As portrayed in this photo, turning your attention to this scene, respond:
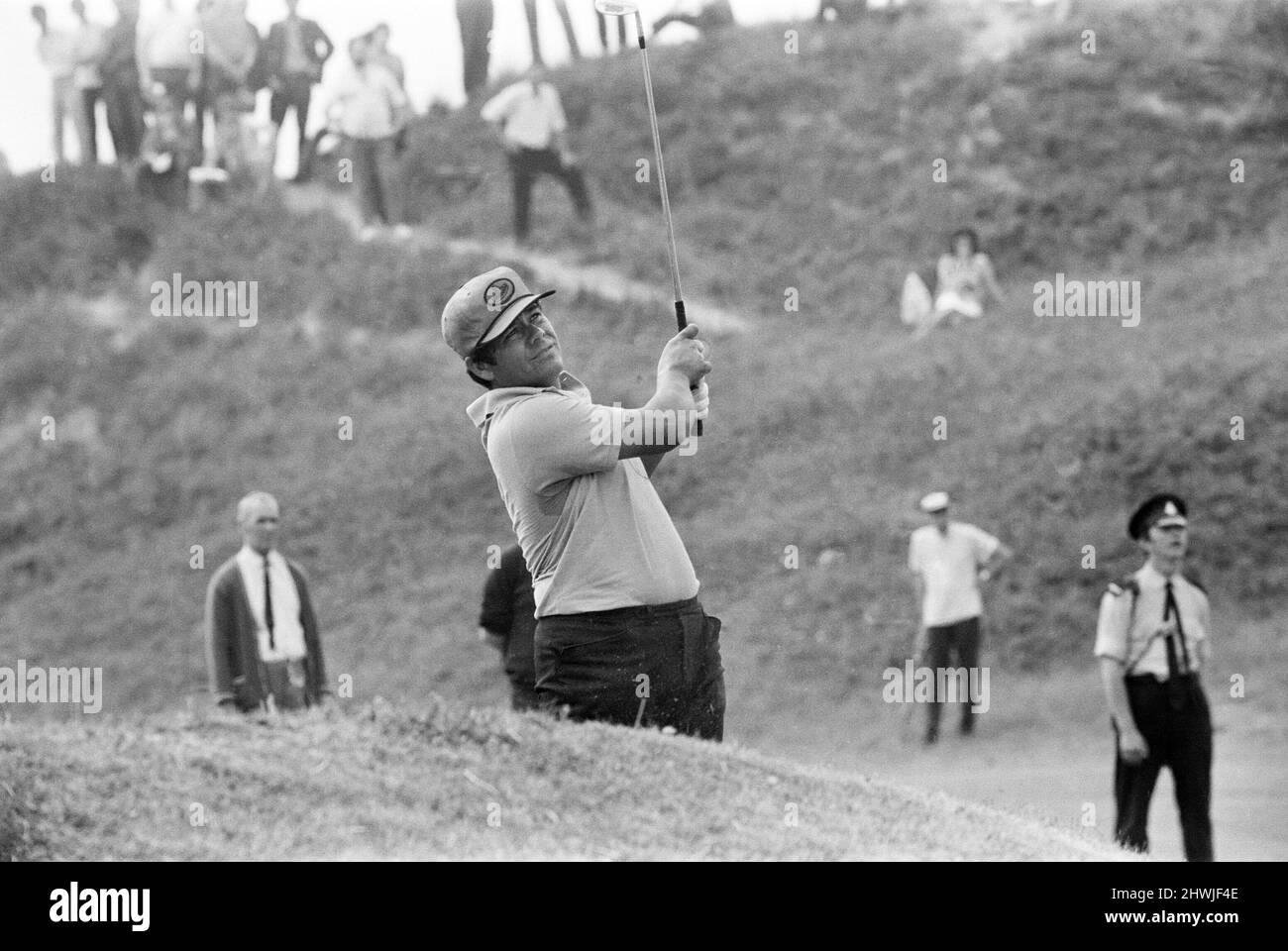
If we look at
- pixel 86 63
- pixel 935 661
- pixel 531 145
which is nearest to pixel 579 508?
pixel 935 661

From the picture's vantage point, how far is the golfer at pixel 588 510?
6117 millimetres

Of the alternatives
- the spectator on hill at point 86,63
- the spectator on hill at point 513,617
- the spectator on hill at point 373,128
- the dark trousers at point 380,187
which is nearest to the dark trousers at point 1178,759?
the spectator on hill at point 513,617

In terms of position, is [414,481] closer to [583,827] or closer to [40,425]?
[40,425]

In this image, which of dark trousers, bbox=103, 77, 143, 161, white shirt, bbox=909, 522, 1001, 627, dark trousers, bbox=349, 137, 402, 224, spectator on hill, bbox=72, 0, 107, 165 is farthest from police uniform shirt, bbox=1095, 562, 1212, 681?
dark trousers, bbox=103, 77, 143, 161

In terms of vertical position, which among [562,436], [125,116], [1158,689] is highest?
[125,116]

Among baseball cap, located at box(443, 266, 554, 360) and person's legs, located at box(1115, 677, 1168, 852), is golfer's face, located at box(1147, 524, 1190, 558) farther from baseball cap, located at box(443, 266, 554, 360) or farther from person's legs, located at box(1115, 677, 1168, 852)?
baseball cap, located at box(443, 266, 554, 360)

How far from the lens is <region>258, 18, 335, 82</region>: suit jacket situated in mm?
22031

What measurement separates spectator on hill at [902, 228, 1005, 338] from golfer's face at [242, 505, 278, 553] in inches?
511

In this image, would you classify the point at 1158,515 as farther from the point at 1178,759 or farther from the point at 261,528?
the point at 261,528

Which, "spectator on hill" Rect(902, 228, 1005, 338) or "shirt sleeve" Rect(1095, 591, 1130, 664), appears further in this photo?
"spectator on hill" Rect(902, 228, 1005, 338)

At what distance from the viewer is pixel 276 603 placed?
35.1 ft

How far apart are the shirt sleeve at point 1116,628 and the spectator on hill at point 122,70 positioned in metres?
17.0

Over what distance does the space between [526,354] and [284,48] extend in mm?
16949

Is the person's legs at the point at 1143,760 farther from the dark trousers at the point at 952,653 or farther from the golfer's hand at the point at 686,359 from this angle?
the dark trousers at the point at 952,653
